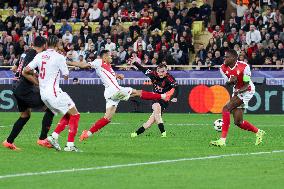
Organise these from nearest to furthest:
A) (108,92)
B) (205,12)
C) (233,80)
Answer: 1. (233,80)
2. (108,92)
3. (205,12)

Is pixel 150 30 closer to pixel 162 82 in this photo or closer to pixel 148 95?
pixel 162 82

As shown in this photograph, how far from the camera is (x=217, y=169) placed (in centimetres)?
1466

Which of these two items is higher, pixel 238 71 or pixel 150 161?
pixel 238 71

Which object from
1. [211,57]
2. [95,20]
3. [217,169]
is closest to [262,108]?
[211,57]

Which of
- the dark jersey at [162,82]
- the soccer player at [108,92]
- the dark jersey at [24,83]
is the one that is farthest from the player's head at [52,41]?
the dark jersey at [162,82]

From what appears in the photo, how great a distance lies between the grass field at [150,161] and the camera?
13.0 meters

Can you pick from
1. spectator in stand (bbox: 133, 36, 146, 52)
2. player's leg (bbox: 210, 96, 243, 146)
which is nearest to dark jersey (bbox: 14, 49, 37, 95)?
player's leg (bbox: 210, 96, 243, 146)

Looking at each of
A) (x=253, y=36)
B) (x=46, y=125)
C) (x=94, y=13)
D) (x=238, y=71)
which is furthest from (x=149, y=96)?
(x=94, y=13)

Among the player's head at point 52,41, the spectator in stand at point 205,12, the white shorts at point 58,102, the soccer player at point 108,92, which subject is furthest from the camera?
the spectator in stand at point 205,12

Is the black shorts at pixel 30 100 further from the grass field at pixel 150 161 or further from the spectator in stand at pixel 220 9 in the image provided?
the spectator in stand at pixel 220 9

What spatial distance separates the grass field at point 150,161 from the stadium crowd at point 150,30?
11794 mm

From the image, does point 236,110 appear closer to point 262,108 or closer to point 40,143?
point 40,143

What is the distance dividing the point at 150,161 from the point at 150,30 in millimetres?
22811

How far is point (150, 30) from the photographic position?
38.4 meters
